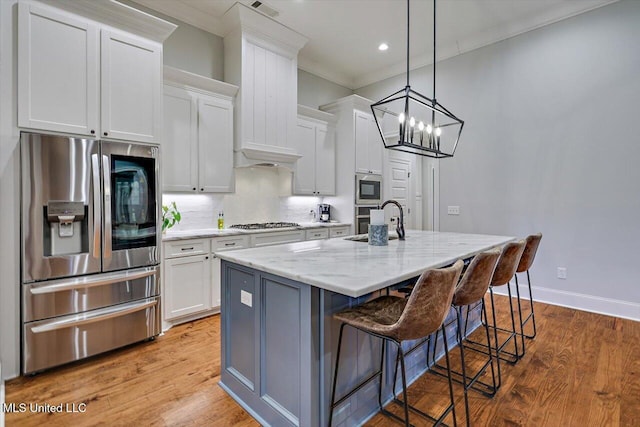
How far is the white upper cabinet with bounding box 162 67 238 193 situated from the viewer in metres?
3.29

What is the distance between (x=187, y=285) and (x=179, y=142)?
4.84 feet

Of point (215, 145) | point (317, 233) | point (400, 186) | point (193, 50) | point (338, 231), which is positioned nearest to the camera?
point (215, 145)

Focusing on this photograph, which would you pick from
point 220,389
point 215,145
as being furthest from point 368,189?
point 220,389

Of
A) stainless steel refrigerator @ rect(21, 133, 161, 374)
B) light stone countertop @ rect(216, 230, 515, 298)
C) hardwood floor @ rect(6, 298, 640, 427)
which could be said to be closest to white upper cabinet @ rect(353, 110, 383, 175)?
light stone countertop @ rect(216, 230, 515, 298)

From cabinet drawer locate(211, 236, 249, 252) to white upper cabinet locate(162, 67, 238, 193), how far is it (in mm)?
607

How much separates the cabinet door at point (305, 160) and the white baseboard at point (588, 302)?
305 centimetres

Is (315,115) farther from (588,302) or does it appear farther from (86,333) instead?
(588,302)

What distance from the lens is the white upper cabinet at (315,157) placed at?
4.64 meters

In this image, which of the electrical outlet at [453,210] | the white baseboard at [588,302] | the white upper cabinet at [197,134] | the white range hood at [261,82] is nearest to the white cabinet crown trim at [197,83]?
the white upper cabinet at [197,134]

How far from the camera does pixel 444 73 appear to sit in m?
4.72

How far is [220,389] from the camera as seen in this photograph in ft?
6.88

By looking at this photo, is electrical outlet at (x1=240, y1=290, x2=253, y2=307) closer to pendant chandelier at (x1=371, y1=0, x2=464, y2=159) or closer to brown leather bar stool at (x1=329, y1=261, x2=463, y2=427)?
brown leather bar stool at (x1=329, y1=261, x2=463, y2=427)

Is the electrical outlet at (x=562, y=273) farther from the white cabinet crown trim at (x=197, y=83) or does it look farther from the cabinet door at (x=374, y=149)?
the white cabinet crown trim at (x=197, y=83)

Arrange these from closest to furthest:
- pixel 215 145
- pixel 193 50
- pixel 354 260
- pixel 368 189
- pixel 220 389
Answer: pixel 354 260 < pixel 220 389 < pixel 215 145 < pixel 193 50 < pixel 368 189
